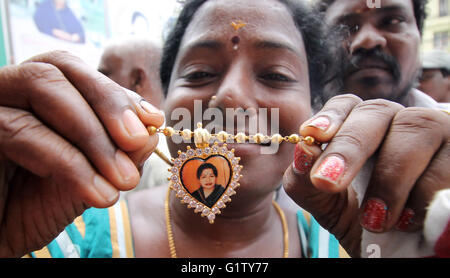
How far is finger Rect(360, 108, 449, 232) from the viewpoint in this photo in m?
0.54

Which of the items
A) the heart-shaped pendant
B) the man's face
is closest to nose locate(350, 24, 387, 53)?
the man's face

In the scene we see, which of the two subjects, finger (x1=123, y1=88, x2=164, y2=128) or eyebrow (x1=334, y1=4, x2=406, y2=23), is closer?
finger (x1=123, y1=88, x2=164, y2=128)

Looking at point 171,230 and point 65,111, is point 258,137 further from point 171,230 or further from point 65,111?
point 171,230

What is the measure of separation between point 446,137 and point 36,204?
95 centimetres

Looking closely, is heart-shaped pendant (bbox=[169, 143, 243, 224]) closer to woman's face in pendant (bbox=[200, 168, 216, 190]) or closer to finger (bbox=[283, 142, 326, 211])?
woman's face in pendant (bbox=[200, 168, 216, 190])

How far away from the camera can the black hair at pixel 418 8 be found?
2.85 ft

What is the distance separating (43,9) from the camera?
169 centimetres

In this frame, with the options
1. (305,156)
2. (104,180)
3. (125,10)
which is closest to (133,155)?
(104,180)

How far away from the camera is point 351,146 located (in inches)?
20.8

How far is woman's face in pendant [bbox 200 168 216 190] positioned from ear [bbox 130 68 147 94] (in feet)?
1.64

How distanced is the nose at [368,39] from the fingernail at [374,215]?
468mm

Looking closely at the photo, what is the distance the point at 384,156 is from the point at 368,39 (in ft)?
1.36

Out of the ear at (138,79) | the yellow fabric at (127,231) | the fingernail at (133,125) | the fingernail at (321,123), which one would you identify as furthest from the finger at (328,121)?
the yellow fabric at (127,231)

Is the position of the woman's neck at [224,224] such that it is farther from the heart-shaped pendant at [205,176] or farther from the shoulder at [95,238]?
the heart-shaped pendant at [205,176]
